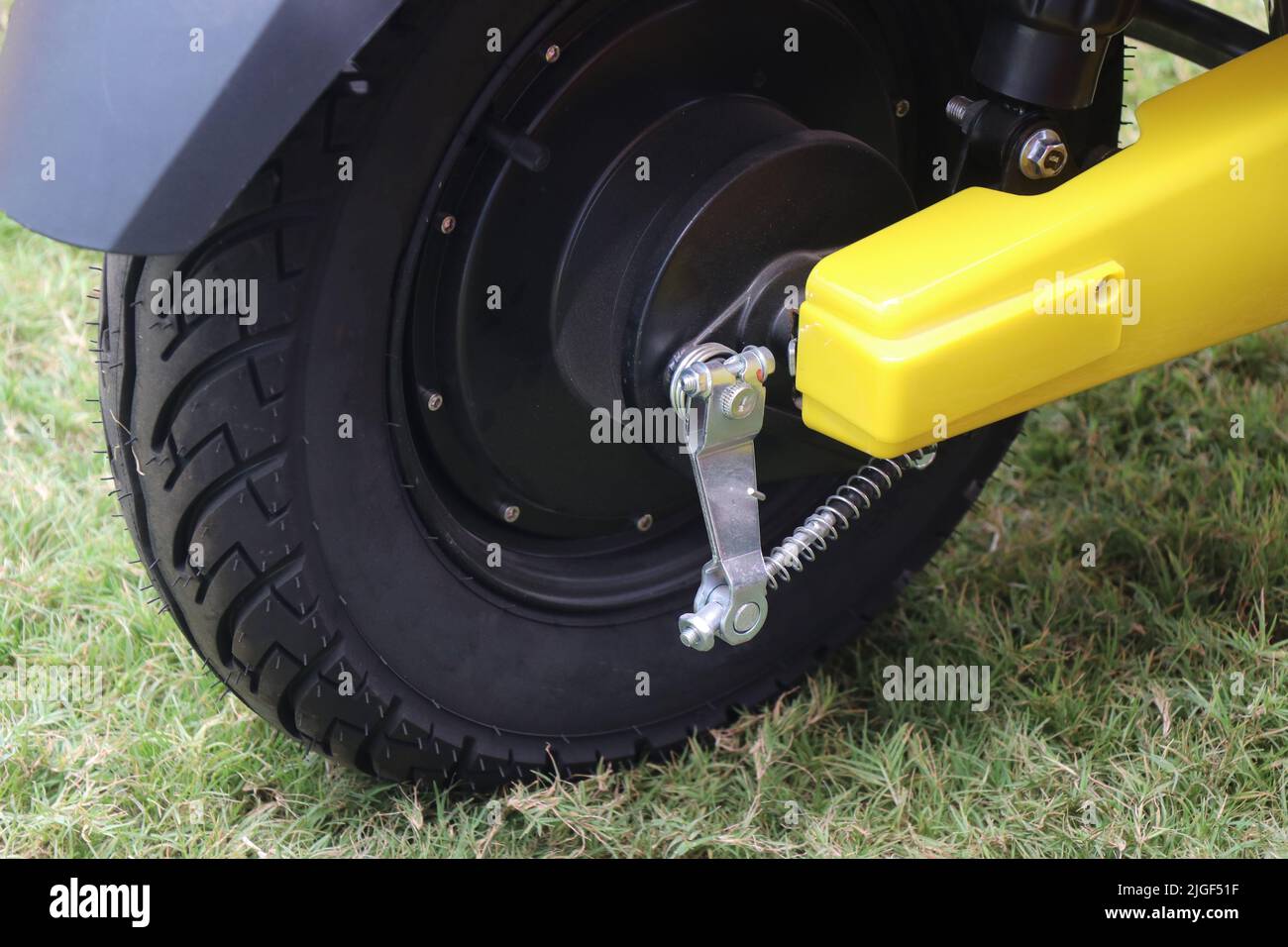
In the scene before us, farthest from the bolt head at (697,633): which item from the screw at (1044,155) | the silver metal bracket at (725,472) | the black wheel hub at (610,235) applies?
the screw at (1044,155)

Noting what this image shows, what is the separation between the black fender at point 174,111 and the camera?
1.05m

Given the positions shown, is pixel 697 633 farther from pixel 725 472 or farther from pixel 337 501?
pixel 337 501

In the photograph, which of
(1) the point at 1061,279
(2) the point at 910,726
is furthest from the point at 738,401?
(2) the point at 910,726

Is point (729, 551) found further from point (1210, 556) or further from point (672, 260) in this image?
point (1210, 556)

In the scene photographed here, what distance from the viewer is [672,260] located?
137 centimetres

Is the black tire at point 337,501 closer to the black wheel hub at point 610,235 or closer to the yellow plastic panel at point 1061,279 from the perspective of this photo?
the black wheel hub at point 610,235

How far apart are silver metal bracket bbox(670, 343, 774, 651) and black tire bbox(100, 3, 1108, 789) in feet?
0.71

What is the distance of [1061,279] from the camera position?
1314 millimetres

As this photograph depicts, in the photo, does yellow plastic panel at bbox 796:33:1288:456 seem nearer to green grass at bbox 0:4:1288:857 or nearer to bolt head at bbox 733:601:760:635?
bolt head at bbox 733:601:760:635

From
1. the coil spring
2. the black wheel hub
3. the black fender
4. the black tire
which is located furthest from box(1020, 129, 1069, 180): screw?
the black fender

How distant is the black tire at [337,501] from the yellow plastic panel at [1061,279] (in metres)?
0.40

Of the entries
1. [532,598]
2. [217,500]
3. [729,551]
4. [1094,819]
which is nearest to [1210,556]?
[1094,819]

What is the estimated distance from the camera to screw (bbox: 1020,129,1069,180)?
4.47 feet

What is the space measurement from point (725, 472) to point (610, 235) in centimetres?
26
